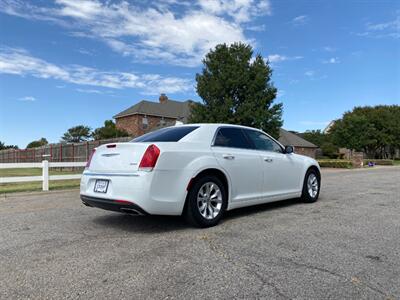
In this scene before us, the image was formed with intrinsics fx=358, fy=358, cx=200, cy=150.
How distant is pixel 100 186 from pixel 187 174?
1.32m

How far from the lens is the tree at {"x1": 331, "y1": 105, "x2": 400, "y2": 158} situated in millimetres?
49125

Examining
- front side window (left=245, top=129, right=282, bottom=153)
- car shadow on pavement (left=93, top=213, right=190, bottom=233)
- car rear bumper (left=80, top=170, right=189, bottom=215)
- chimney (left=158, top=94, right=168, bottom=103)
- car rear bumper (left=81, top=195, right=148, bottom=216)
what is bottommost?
car shadow on pavement (left=93, top=213, right=190, bottom=233)

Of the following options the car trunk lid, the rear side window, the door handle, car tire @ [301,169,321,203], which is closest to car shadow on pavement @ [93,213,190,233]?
the car trunk lid

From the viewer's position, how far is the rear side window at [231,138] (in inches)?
233

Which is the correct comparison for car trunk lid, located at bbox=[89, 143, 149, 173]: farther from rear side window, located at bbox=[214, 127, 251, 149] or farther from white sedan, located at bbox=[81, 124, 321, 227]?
rear side window, located at bbox=[214, 127, 251, 149]

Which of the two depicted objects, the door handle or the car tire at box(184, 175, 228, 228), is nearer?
the car tire at box(184, 175, 228, 228)

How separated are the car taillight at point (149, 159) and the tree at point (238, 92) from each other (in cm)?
2536

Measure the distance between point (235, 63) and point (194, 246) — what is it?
28751mm

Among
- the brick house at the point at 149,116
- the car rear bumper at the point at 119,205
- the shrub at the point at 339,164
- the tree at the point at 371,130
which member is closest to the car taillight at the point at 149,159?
the car rear bumper at the point at 119,205

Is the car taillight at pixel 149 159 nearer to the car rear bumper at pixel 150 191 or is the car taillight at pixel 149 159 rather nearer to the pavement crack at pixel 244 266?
the car rear bumper at pixel 150 191

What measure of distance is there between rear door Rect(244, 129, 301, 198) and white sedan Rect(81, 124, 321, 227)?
2cm

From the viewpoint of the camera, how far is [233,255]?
401 cm

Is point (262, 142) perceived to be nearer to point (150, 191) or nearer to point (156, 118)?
point (150, 191)

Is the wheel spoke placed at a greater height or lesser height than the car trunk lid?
lesser
